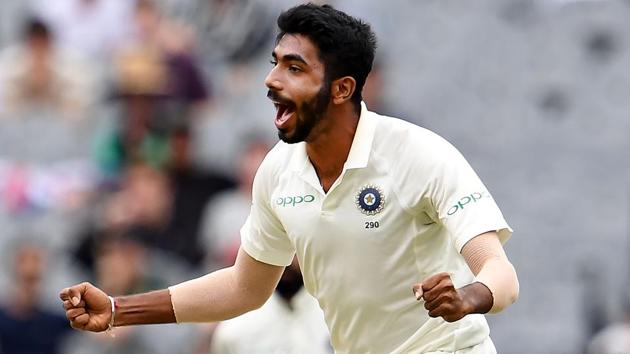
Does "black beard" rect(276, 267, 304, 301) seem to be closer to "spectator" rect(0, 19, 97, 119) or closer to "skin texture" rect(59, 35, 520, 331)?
"skin texture" rect(59, 35, 520, 331)

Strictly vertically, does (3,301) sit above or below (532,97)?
below

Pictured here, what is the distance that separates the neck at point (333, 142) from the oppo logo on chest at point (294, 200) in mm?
64

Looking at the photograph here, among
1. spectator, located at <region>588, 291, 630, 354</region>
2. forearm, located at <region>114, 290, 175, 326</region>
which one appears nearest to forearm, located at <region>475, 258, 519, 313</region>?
forearm, located at <region>114, 290, 175, 326</region>

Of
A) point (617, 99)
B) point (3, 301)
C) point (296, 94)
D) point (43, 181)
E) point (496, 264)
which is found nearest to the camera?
point (496, 264)

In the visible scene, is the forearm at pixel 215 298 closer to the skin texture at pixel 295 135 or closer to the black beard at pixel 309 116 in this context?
the skin texture at pixel 295 135

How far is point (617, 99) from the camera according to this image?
11773mm

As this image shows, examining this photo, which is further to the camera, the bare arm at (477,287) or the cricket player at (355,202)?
the cricket player at (355,202)

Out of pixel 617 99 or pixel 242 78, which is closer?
pixel 242 78

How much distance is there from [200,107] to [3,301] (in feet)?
6.63

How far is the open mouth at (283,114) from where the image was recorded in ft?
16.7

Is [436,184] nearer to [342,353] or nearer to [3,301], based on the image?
[342,353]

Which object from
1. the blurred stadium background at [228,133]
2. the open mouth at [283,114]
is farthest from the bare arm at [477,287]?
the blurred stadium background at [228,133]

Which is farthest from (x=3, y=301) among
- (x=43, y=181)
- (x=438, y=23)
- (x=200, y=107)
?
(x=438, y=23)

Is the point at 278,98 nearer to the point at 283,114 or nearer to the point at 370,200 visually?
the point at 283,114
